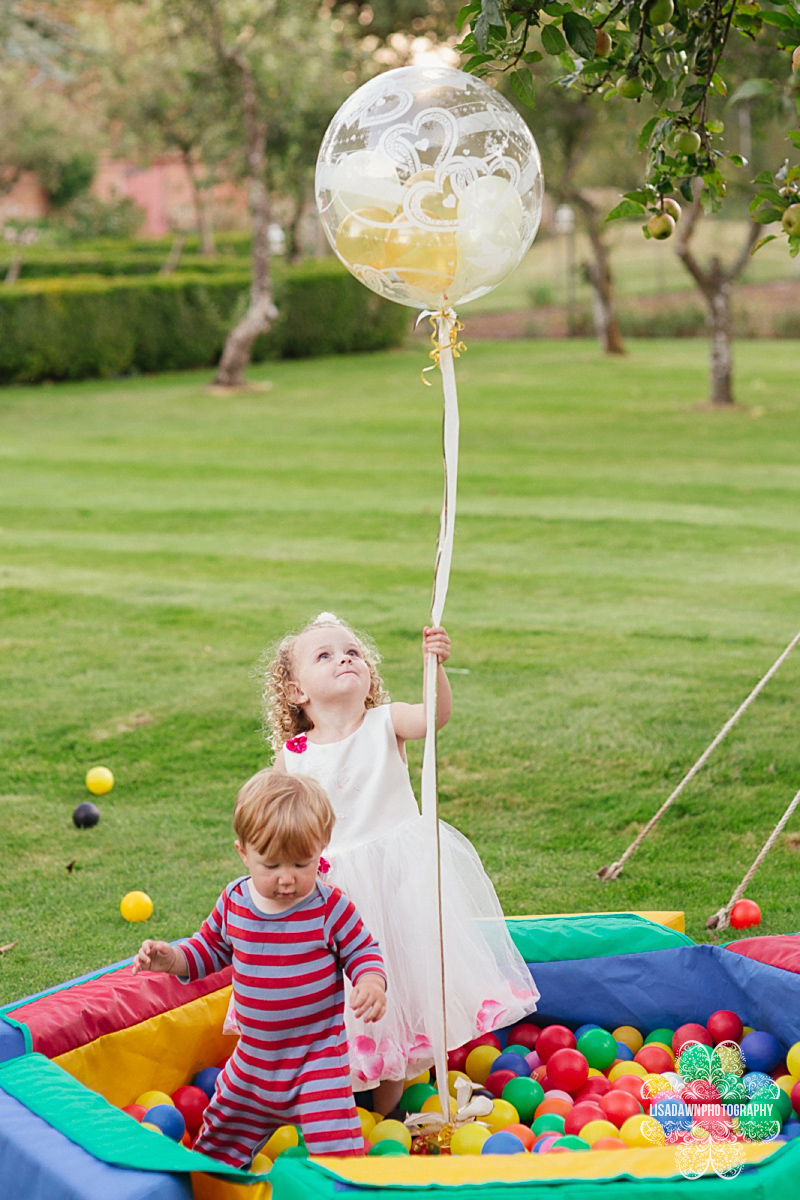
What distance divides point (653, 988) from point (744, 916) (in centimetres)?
61

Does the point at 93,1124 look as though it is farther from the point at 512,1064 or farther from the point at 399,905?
the point at 512,1064

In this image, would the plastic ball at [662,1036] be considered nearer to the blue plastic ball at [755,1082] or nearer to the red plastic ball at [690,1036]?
the red plastic ball at [690,1036]

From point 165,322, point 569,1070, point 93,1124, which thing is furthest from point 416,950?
point 165,322

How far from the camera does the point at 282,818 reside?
249 centimetres

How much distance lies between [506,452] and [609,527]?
3.54m

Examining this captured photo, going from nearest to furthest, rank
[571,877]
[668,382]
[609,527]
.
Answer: [571,877] → [609,527] → [668,382]

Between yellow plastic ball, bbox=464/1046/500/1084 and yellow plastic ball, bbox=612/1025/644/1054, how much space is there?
1.10 feet

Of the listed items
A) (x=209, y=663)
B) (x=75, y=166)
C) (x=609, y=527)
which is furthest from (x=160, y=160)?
(x=209, y=663)

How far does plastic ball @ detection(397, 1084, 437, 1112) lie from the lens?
304 cm

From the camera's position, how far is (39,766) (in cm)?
513

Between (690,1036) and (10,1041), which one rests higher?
(10,1041)

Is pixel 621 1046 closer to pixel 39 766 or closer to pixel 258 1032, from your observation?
pixel 258 1032

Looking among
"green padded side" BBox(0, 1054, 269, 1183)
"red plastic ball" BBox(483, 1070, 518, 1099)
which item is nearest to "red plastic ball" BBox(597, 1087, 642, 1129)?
"red plastic ball" BBox(483, 1070, 518, 1099)

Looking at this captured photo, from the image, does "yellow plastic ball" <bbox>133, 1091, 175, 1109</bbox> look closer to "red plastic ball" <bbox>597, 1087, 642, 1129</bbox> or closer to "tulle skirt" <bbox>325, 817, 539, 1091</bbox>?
"tulle skirt" <bbox>325, 817, 539, 1091</bbox>
